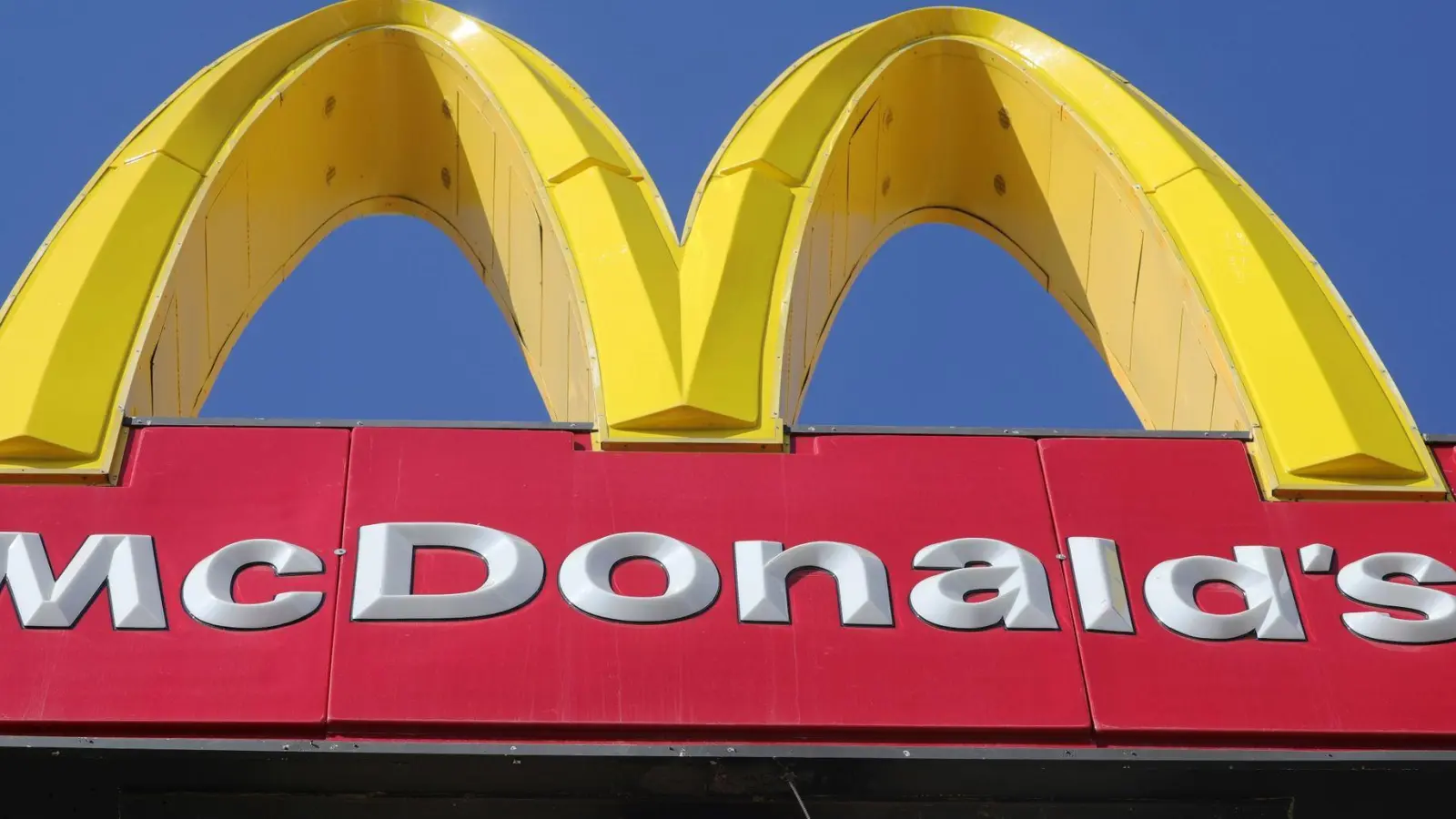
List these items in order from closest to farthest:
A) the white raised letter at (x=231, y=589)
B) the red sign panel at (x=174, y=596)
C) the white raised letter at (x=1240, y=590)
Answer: the red sign panel at (x=174, y=596), the white raised letter at (x=231, y=589), the white raised letter at (x=1240, y=590)

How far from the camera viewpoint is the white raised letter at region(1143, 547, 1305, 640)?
812cm

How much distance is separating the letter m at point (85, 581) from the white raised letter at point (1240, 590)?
4.06 meters

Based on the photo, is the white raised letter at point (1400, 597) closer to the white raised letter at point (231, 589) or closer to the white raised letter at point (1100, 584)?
the white raised letter at point (1100, 584)

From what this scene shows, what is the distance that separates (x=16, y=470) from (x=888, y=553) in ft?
12.3

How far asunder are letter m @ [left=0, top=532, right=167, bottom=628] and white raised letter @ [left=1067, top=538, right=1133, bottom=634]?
12.2ft

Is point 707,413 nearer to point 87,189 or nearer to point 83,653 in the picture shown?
point 83,653

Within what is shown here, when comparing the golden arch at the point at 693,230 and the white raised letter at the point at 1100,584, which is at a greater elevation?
the golden arch at the point at 693,230

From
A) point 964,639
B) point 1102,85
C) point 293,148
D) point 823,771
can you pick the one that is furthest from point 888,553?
point 293,148

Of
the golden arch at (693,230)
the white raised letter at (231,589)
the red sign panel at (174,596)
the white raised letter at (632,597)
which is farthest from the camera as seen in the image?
the golden arch at (693,230)

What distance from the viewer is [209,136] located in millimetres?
10977

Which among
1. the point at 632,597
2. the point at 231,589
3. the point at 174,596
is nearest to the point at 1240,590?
the point at 632,597

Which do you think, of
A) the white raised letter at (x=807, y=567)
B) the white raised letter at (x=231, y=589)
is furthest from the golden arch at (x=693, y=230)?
the white raised letter at (x=231, y=589)

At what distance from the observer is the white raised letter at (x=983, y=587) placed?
26.5 feet

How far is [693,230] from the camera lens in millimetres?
10406
